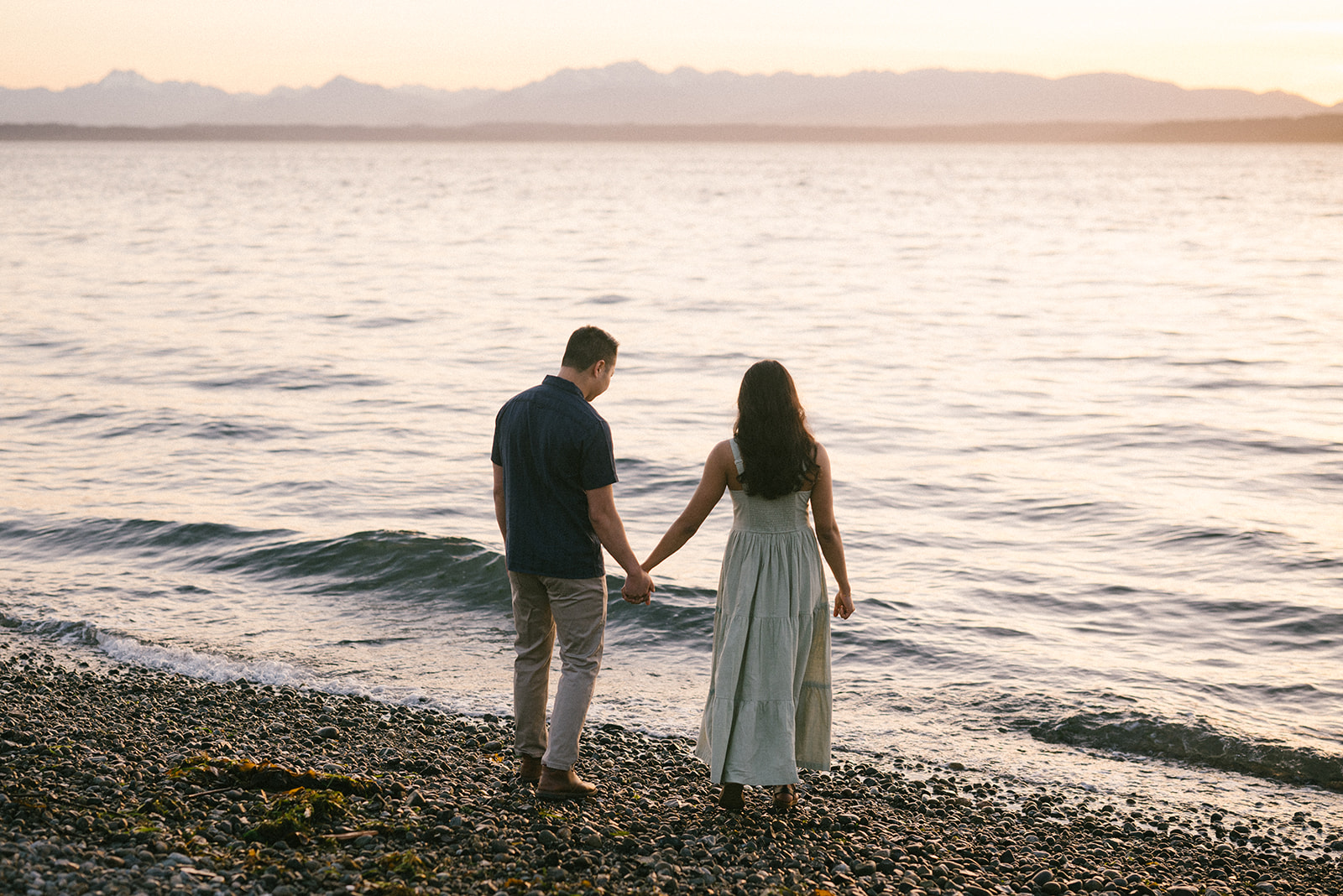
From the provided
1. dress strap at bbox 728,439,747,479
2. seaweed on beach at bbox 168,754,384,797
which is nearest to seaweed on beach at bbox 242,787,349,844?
seaweed on beach at bbox 168,754,384,797

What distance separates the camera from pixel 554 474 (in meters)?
5.86

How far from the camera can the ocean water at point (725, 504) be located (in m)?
→ 9.36

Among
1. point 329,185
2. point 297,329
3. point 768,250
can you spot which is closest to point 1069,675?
point 297,329

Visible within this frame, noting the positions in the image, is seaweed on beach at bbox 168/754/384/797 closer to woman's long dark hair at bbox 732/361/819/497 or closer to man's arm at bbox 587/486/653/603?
man's arm at bbox 587/486/653/603

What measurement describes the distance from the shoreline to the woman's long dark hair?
1.77 m

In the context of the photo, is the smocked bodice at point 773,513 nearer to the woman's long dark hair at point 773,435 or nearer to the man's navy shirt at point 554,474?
the woman's long dark hair at point 773,435

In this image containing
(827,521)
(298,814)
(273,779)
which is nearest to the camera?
(298,814)

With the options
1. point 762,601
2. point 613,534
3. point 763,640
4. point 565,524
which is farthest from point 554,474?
point 763,640

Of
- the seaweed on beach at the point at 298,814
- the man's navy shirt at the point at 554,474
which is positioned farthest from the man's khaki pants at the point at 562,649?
the seaweed on beach at the point at 298,814

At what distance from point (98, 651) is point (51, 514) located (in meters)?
5.32

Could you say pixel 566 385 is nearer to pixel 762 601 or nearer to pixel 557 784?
pixel 762 601

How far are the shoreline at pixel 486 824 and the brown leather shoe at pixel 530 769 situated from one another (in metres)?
0.09

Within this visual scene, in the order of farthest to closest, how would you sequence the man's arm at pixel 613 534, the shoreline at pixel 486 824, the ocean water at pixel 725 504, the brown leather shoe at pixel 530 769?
the ocean water at pixel 725 504 < the brown leather shoe at pixel 530 769 < the man's arm at pixel 613 534 < the shoreline at pixel 486 824

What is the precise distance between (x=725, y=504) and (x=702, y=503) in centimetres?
973
